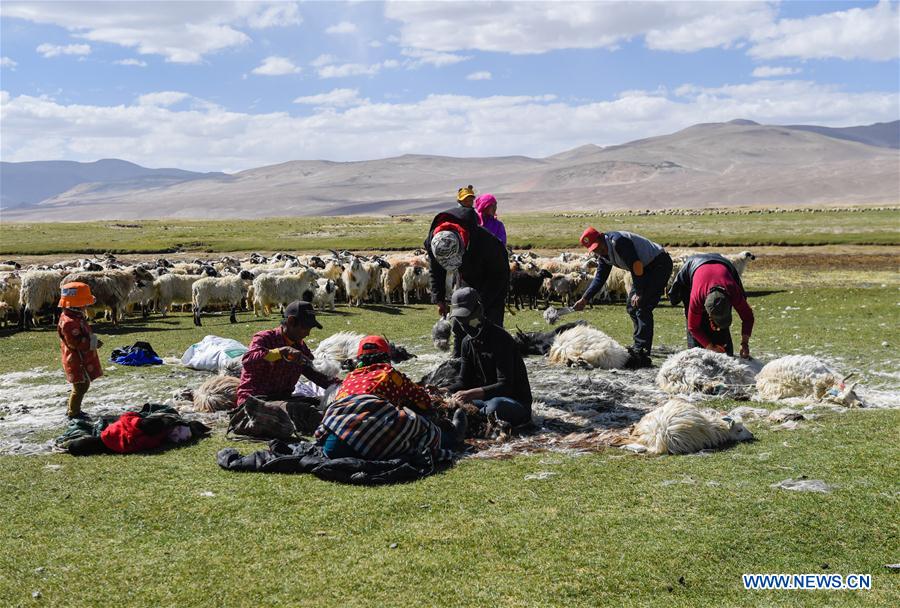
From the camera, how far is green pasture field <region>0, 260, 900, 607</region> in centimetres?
410

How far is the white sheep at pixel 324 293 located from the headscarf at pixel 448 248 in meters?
12.6

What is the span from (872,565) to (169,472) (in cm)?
487

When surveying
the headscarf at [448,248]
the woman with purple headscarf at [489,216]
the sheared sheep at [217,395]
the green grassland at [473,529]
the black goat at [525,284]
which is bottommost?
the green grassland at [473,529]

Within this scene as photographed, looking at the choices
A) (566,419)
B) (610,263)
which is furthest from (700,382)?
(610,263)

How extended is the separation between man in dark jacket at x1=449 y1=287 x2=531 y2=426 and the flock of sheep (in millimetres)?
11724

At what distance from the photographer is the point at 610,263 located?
10.9 m

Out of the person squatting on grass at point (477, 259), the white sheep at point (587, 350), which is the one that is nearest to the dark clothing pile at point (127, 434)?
the person squatting on grass at point (477, 259)

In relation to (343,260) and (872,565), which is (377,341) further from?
(343,260)

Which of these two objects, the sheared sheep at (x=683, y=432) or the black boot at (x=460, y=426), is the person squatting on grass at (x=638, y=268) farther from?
the black boot at (x=460, y=426)

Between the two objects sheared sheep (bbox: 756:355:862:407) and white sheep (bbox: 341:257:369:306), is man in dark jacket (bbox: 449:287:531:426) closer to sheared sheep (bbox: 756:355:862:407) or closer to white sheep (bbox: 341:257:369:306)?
sheared sheep (bbox: 756:355:862:407)

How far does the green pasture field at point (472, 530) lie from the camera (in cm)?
410

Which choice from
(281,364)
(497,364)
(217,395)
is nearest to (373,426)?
(497,364)

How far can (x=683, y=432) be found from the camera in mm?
6457

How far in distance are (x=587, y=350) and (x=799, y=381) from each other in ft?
9.33
